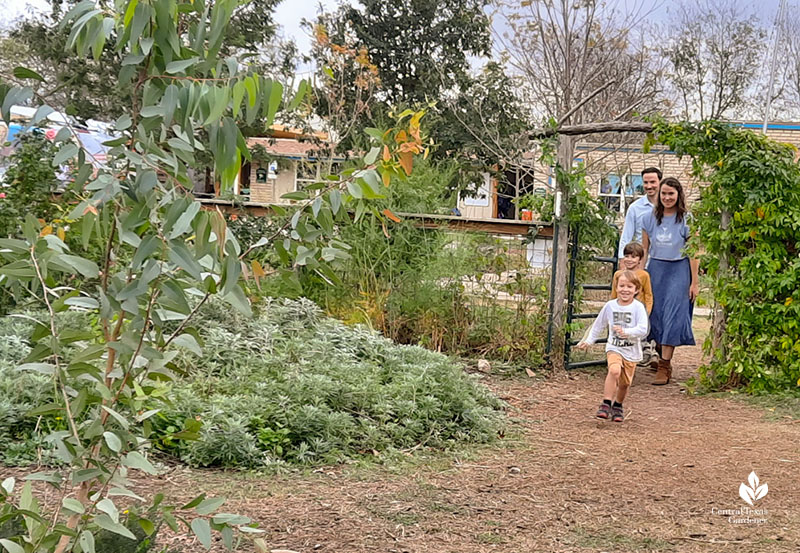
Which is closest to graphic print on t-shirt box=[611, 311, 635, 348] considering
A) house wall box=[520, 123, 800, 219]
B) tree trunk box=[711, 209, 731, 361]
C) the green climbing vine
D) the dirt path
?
the dirt path

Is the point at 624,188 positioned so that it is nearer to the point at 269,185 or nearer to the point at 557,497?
the point at 557,497

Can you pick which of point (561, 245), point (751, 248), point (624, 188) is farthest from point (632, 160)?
point (751, 248)

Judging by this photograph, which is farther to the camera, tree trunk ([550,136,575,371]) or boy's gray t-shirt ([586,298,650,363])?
tree trunk ([550,136,575,371])

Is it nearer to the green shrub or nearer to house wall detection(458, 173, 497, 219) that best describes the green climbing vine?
the green shrub

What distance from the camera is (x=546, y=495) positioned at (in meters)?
4.07

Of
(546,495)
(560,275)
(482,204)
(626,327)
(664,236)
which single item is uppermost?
(482,204)

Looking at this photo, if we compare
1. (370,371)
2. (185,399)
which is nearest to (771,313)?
(370,371)

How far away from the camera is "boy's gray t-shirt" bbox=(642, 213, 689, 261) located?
7.73 meters

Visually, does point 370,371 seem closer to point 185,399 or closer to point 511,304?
point 185,399

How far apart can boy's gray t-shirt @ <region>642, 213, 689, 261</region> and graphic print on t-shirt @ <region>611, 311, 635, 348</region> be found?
1.89 m

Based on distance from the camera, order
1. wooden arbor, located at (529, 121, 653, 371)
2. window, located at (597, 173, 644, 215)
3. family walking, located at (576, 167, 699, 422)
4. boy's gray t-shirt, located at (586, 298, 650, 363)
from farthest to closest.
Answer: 1. window, located at (597, 173, 644, 215)
2. wooden arbor, located at (529, 121, 653, 371)
3. family walking, located at (576, 167, 699, 422)
4. boy's gray t-shirt, located at (586, 298, 650, 363)

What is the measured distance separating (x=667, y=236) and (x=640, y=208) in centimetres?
37

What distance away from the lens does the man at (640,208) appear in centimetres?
781

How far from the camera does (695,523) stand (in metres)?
3.64
